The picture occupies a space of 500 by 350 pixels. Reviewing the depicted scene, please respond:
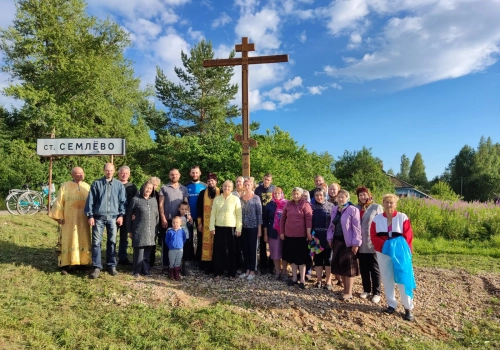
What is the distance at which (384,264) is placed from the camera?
483cm

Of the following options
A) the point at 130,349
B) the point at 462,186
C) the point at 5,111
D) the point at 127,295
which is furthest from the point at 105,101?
the point at 462,186

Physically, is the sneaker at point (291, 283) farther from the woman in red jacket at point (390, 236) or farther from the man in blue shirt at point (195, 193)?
the man in blue shirt at point (195, 193)

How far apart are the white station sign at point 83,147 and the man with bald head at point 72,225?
6.58ft

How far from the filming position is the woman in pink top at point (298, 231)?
554cm

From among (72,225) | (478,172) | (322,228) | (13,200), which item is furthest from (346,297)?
(478,172)

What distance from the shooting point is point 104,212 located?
5633mm

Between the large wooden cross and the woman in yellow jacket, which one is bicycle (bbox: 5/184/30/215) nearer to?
the large wooden cross

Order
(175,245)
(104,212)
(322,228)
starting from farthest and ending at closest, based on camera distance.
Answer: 1. (175,245)
2. (104,212)
3. (322,228)

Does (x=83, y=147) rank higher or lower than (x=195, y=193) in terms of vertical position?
higher

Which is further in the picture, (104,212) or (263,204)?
(263,204)

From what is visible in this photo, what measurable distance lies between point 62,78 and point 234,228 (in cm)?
1785

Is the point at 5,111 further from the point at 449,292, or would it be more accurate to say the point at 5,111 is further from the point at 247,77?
the point at 449,292

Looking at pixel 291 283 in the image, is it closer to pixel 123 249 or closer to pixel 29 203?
pixel 123 249

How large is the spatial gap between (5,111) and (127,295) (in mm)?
21073
